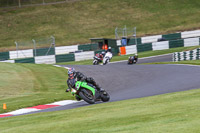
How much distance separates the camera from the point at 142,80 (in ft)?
63.7

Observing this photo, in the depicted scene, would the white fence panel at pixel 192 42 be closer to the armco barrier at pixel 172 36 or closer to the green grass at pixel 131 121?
the armco barrier at pixel 172 36

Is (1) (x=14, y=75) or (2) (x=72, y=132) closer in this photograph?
(2) (x=72, y=132)

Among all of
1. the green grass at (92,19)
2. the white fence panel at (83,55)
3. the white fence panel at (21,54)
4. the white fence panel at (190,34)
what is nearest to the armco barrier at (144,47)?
the white fence panel at (83,55)

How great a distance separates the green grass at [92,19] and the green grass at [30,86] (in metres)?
22.2

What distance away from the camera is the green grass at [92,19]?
158ft

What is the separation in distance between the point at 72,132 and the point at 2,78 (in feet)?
47.1

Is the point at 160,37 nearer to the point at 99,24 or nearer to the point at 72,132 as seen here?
the point at 99,24

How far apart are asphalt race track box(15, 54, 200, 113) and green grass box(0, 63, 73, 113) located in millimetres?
1845

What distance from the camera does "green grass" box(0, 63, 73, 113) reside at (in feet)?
52.2

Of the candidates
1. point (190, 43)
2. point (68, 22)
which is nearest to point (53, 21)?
point (68, 22)

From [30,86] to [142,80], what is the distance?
5435mm

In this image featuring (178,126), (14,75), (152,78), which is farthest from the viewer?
(14,75)

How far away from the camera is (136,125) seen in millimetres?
7328

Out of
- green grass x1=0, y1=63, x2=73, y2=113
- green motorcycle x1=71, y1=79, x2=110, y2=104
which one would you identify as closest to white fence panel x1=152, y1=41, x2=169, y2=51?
green grass x1=0, y1=63, x2=73, y2=113
